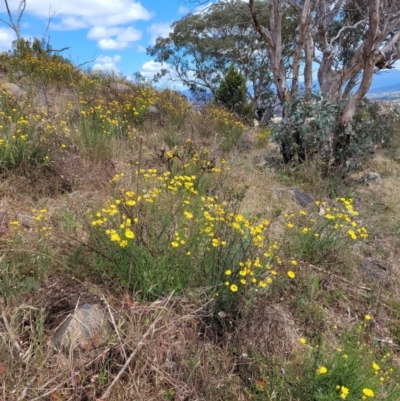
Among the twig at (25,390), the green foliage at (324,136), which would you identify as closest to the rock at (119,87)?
the green foliage at (324,136)

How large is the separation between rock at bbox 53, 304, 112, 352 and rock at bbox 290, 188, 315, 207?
3155mm

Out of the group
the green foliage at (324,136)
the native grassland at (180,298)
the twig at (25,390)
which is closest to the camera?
the twig at (25,390)

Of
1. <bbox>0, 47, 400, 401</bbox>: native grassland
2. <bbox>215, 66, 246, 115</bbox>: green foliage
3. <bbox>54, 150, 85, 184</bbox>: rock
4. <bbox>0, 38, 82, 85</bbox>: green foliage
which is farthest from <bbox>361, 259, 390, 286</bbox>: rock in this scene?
<bbox>215, 66, 246, 115</bbox>: green foliage

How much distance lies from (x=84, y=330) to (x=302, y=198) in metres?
3.42

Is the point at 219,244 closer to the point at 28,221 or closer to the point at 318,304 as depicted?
the point at 318,304

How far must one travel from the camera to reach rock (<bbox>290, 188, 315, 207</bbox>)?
4.59 m

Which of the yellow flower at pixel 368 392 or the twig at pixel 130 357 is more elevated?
the twig at pixel 130 357

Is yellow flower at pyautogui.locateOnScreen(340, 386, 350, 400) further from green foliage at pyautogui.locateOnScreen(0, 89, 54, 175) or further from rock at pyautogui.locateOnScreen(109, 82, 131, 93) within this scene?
rock at pyautogui.locateOnScreen(109, 82, 131, 93)

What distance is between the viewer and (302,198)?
15.4 ft

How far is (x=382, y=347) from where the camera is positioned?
2.45 m

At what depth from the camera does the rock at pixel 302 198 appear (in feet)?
15.0

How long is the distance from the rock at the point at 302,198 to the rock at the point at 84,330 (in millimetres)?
3155

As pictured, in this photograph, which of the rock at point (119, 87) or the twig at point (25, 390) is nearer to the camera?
the twig at point (25, 390)

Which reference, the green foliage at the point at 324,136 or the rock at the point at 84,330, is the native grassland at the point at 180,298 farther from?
the green foliage at the point at 324,136
